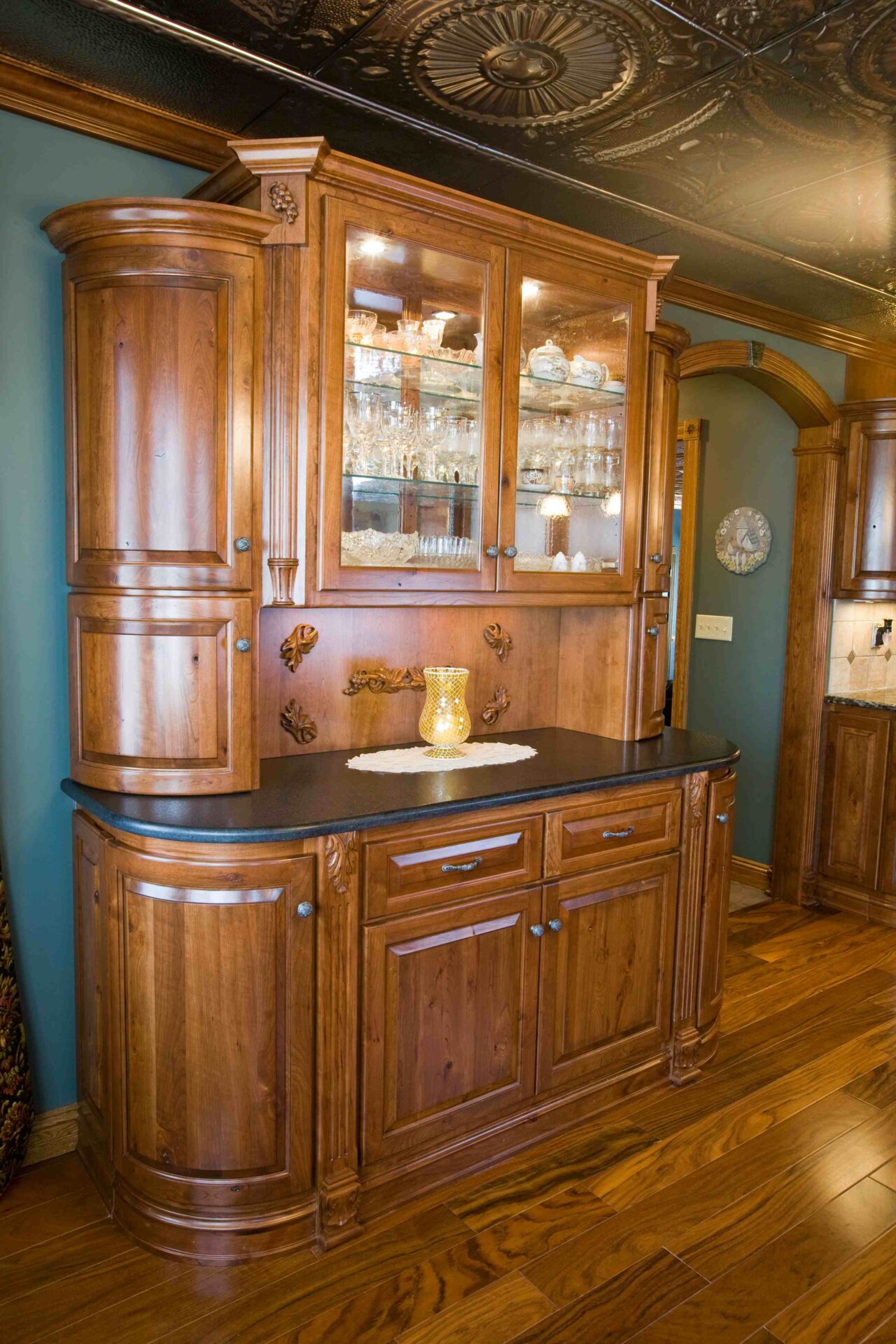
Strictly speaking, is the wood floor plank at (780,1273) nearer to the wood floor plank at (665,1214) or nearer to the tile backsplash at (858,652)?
→ the wood floor plank at (665,1214)

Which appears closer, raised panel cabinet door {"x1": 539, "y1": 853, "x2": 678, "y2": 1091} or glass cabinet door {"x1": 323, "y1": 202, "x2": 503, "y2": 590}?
glass cabinet door {"x1": 323, "y1": 202, "x2": 503, "y2": 590}

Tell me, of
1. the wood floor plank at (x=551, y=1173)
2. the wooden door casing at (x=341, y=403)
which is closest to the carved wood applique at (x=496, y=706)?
the wooden door casing at (x=341, y=403)

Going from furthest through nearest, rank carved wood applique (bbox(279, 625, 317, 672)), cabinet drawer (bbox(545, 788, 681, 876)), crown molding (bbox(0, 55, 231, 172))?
carved wood applique (bbox(279, 625, 317, 672)) < cabinet drawer (bbox(545, 788, 681, 876)) < crown molding (bbox(0, 55, 231, 172))

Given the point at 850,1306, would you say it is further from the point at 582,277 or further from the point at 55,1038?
the point at 582,277

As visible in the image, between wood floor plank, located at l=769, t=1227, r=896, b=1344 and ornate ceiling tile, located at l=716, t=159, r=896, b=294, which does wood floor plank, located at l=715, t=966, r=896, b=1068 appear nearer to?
wood floor plank, located at l=769, t=1227, r=896, b=1344

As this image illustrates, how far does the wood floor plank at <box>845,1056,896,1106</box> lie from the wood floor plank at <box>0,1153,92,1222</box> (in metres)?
2.19

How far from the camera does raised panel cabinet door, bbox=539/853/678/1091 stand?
2.54 meters

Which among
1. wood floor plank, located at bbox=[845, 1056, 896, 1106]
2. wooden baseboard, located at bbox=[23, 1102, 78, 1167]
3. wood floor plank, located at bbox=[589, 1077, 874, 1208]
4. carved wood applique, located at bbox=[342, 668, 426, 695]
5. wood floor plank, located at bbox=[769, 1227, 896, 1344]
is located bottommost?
wood floor plank, located at bbox=[845, 1056, 896, 1106]

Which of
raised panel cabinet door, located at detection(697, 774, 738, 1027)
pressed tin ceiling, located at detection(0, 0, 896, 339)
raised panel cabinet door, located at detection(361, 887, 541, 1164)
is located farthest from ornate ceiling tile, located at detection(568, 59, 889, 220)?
raised panel cabinet door, located at detection(361, 887, 541, 1164)

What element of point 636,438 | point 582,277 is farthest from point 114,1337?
point 582,277

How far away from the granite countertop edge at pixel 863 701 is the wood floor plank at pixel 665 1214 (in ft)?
6.78

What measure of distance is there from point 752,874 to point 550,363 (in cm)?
304

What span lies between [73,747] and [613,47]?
207 centimetres

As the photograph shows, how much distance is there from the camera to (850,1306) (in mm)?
2008
